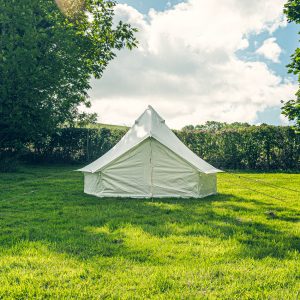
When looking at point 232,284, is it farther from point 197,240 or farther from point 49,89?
point 49,89

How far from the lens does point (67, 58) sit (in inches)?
648

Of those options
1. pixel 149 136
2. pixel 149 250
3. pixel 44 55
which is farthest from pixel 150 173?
pixel 44 55

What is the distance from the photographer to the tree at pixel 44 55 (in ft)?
49.8

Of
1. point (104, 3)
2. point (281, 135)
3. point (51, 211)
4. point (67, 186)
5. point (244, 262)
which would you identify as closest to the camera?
point (244, 262)

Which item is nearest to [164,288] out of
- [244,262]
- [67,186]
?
[244,262]

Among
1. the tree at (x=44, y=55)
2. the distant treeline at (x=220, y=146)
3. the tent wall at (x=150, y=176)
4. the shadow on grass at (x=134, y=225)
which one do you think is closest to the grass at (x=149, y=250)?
the shadow on grass at (x=134, y=225)

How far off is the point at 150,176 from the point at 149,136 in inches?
41.1

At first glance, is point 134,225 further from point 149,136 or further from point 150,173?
point 149,136

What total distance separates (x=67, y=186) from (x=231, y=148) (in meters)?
10.7

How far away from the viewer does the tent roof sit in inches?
388

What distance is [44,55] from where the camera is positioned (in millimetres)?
16219

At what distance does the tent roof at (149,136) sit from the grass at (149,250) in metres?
1.62

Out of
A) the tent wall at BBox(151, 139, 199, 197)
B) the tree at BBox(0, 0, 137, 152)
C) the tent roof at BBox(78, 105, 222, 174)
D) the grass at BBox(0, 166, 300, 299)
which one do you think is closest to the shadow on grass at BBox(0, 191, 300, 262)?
the grass at BBox(0, 166, 300, 299)

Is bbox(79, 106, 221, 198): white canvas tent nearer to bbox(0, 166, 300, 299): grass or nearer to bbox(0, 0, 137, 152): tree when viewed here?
bbox(0, 166, 300, 299): grass
